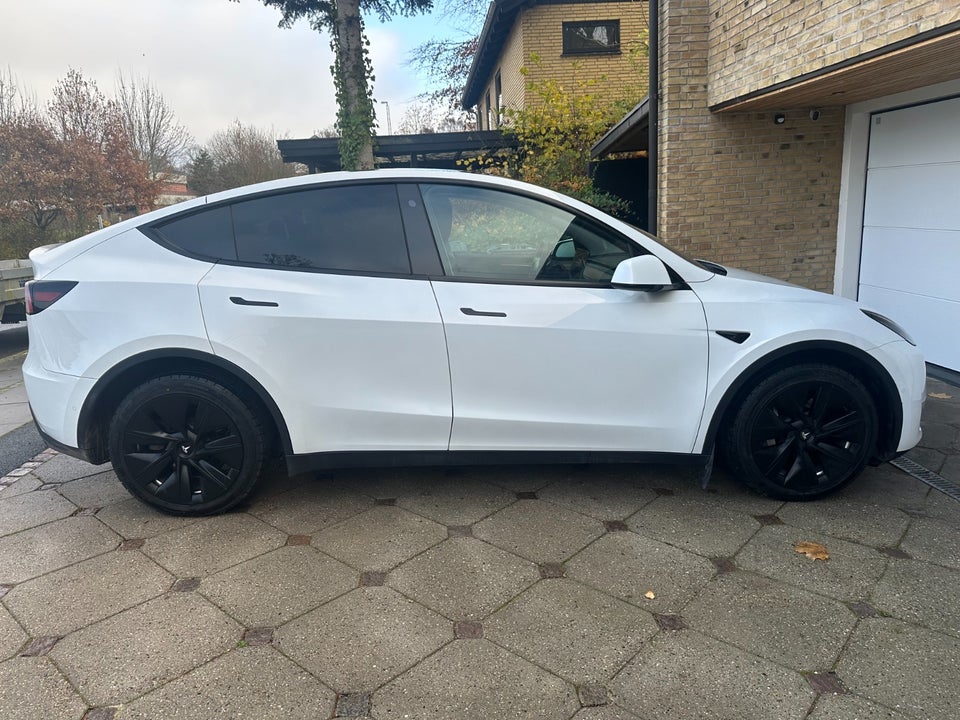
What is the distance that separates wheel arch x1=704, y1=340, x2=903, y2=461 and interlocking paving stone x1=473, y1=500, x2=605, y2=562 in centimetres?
76

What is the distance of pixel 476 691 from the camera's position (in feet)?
7.34

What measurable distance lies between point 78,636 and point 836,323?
3555mm

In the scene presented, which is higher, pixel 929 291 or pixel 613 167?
pixel 613 167

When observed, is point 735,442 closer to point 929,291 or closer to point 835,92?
point 929,291

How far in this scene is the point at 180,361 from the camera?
3.33 metres

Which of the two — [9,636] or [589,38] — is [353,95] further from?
[9,636]

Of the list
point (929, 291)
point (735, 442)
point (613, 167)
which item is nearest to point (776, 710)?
point (735, 442)

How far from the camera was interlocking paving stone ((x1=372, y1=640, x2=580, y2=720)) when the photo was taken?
215cm

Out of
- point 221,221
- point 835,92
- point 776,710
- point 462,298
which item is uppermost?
point 835,92

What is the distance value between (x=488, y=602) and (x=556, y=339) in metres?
1.23

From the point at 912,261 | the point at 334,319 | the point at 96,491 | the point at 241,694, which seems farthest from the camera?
the point at 912,261

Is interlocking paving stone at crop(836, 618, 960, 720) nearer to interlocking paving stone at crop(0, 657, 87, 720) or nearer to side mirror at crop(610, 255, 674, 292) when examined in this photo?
side mirror at crop(610, 255, 674, 292)

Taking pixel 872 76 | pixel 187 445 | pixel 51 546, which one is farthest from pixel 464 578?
pixel 872 76

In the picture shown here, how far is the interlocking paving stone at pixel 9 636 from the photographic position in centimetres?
248
